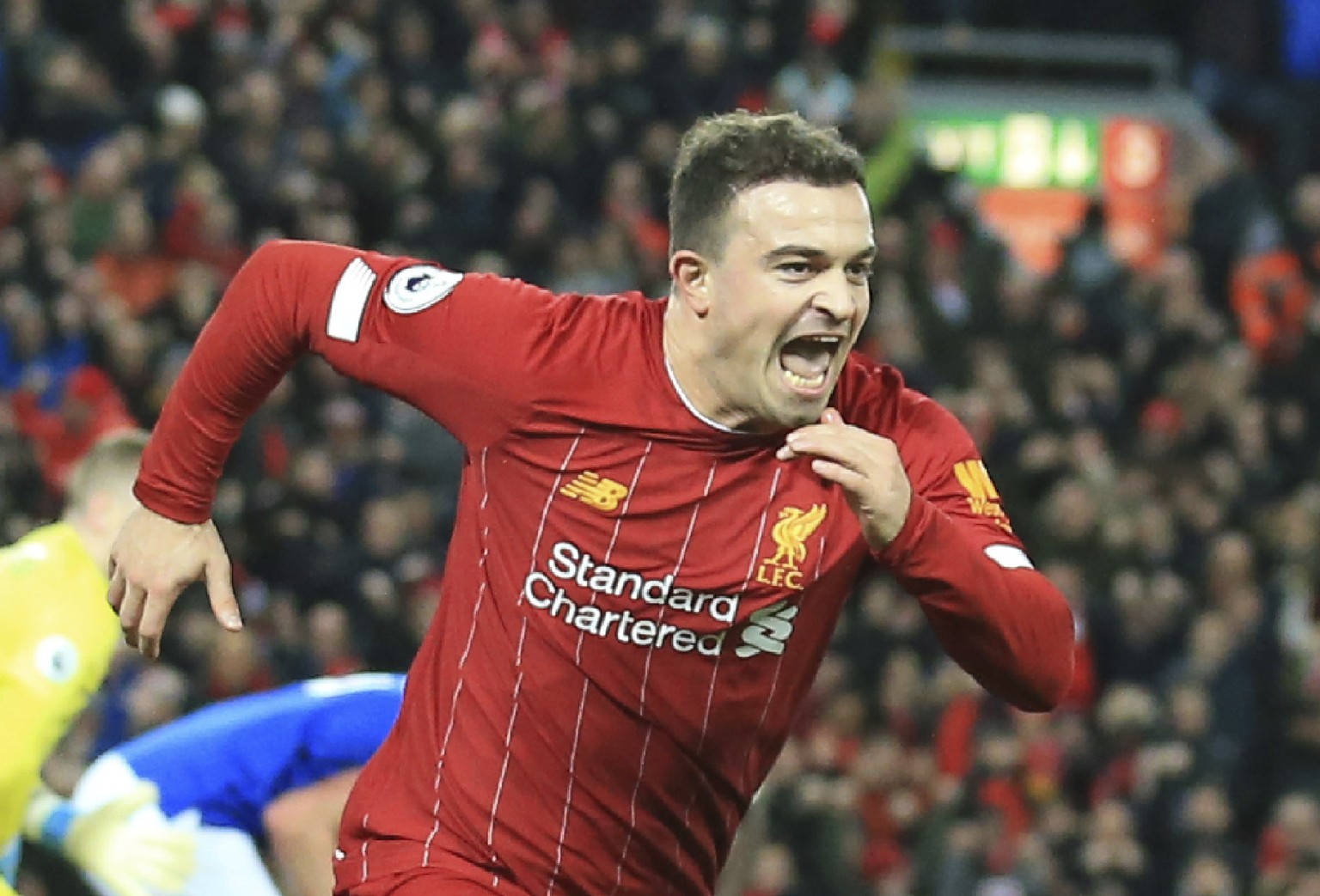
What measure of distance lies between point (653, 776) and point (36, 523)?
525 cm

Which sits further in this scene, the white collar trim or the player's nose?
the white collar trim

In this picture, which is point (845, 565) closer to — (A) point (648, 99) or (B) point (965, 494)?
(B) point (965, 494)

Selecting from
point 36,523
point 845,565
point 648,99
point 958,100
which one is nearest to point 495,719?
point 845,565

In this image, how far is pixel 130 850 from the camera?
5.62 meters

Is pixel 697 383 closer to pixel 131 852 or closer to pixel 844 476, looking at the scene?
pixel 844 476

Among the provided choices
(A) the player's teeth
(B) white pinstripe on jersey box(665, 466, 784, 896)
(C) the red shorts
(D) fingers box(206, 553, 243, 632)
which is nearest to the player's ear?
(A) the player's teeth

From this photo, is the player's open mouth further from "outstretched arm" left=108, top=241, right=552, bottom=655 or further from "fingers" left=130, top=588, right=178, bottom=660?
"fingers" left=130, top=588, right=178, bottom=660

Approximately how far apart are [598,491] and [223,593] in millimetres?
734

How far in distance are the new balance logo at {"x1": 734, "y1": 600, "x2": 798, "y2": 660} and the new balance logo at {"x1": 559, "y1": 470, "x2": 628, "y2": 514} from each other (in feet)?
1.07

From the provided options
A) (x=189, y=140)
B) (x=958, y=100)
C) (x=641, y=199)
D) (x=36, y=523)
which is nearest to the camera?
(x=36, y=523)

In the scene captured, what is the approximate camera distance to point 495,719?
4.19 metres

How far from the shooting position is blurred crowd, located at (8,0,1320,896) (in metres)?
9.73

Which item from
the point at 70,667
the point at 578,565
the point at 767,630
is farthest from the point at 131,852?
the point at 767,630

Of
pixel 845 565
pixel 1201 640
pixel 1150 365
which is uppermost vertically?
pixel 845 565
